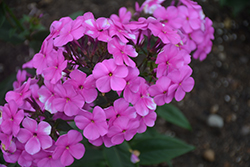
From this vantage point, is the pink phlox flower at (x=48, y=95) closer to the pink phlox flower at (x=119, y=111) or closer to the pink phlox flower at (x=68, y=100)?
the pink phlox flower at (x=68, y=100)

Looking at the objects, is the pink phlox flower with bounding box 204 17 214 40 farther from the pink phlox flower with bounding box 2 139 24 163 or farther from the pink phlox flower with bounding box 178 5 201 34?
the pink phlox flower with bounding box 2 139 24 163

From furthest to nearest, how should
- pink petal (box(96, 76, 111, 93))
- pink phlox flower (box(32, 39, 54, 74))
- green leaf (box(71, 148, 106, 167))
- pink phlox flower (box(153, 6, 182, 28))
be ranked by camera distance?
green leaf (box(71, 148, 106, 167))
pink phlox flower (box(153, 6, 182, 28))
pink phlox flower (box(32, 39, 54, 74))
pink petal (box(96, 76, 111, 93))

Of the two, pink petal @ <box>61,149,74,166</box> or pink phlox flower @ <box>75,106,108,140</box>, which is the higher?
pink phlox flower @ <box>75,106,108,140</box>

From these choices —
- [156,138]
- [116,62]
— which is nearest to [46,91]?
[116,62]

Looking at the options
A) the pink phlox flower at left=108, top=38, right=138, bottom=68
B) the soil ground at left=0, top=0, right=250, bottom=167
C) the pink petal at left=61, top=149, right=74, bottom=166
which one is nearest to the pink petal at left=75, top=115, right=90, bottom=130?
the pink petal at left=61, top=149, right=74, bottom=166

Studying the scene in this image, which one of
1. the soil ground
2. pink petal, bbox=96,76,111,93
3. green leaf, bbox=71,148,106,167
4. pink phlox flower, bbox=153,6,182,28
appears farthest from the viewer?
the soil ground

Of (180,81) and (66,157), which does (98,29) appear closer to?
(180,81)

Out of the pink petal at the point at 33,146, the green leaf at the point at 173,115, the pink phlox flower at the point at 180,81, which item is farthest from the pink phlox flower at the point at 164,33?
the green leaf at the point at 173,115
